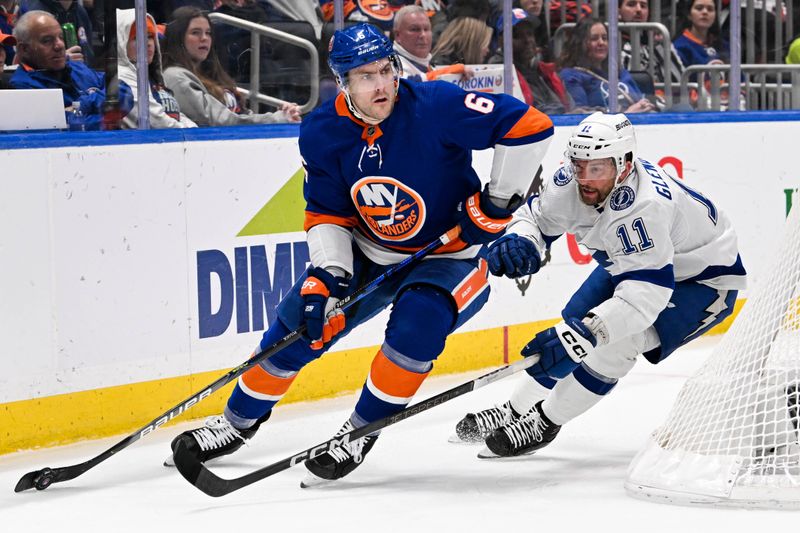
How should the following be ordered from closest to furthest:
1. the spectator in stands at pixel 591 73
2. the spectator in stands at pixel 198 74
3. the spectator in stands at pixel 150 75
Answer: the spectator in stands at pixel 150 75 < the spectator in stands at pixel 198 74 < the spectator in stands at pixel 591 73

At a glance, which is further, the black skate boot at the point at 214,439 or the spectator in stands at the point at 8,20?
the spectator in stands at the point at 8,20

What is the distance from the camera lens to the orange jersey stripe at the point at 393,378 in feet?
9.95

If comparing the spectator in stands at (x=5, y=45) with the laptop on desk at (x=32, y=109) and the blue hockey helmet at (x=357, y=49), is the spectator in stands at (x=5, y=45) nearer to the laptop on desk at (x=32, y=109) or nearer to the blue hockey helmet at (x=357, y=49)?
the laptop on desk at (x=32, y=109)

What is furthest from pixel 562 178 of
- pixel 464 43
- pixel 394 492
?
pixel 464 43

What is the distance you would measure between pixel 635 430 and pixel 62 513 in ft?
5.38

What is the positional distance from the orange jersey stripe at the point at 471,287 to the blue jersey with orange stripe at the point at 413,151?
9 centimetres

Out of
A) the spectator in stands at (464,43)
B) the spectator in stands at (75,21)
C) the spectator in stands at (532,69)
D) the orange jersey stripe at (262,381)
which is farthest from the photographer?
the spectator in stands at (532,69)

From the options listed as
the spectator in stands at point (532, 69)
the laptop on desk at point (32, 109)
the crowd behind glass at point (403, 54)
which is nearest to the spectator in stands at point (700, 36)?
the crowd behind glass at point (403, 54)

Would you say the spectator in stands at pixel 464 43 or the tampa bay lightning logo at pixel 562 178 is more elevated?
the spectator in stands at pixel 464 43

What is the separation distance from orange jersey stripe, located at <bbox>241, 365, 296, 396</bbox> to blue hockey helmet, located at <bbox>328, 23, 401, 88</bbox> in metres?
0.78

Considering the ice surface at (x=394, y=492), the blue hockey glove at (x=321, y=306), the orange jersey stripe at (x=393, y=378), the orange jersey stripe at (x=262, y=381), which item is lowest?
the ice surface at (x=394, y=492)

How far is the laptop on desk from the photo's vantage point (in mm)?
3535

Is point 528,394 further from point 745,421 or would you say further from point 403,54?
point 403,54

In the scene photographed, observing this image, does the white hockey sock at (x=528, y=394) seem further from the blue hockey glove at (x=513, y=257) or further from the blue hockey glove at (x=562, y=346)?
the blue hockey glove at (x=513, y=257)
